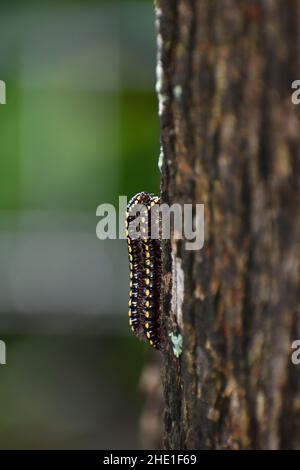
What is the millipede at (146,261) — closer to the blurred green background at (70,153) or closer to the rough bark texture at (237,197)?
the rough bark texture at (237,197)

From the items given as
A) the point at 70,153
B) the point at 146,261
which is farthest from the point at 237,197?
the point at 70,153

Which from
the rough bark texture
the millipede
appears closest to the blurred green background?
the millipede

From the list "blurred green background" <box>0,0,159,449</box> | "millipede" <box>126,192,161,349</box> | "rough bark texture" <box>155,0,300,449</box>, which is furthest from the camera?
"blurred green background" <box>0,0,159,449</box>

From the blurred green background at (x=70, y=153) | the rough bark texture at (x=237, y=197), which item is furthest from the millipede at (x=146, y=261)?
the blurred green background at (x=70, y=153)

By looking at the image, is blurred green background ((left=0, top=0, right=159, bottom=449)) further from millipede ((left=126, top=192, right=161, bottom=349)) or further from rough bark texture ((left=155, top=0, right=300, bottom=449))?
rough bark texture ((left=155, top=0, right=300, bottom=449))

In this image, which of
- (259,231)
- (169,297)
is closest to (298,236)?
(259,231)
